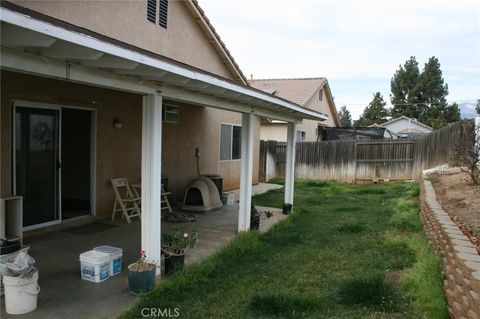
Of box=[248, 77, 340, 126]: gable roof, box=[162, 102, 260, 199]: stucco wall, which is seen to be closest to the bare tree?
box=[162, 102, 260, 199]: stucco wall

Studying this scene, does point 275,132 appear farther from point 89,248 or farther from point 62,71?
point 62,71

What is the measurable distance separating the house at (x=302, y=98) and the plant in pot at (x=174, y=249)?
52.4 feet

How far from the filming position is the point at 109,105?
7.60m

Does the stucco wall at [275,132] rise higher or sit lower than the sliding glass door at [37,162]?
higher

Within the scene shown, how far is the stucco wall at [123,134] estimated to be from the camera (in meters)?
5.77

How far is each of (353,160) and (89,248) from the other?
43.3 feet

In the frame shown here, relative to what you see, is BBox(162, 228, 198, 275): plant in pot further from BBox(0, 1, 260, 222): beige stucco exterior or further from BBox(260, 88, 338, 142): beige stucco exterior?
BBox(260, 88, 338, 142): beige stucco exterior

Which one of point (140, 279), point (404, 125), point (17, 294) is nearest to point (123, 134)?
point (140, 279)

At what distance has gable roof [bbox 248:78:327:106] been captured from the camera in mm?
23406

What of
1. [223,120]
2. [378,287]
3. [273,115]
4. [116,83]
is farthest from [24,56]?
[223,120]

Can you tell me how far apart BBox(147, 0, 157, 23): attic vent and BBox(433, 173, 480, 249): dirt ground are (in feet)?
22.6

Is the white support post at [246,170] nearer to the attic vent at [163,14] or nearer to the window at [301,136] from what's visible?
the attic vent at [163,14]

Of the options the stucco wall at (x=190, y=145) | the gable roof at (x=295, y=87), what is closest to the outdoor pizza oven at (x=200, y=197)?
the stucco wall at (x=190, y=145)

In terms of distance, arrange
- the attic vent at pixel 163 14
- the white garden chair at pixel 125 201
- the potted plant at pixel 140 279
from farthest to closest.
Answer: the attic vent at pixel 163 14, the white garden chair at pixel 125 201, the potted plant at pixel 140 279
